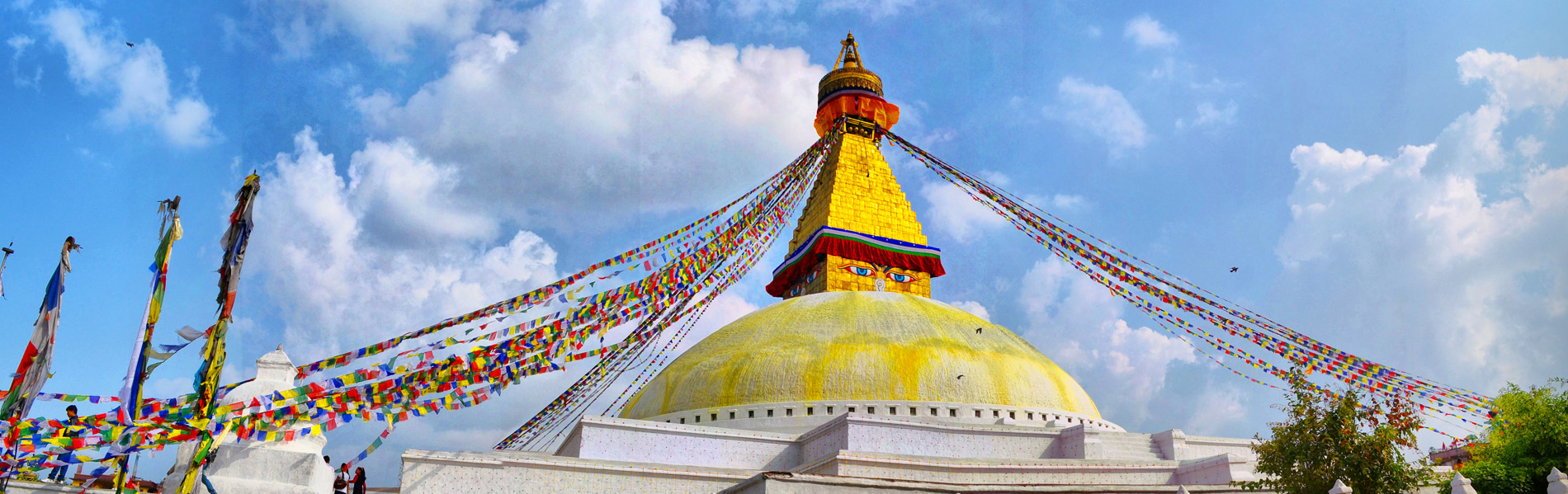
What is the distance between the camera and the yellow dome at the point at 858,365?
17234 millimetres

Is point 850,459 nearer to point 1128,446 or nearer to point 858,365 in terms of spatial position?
point 858,365

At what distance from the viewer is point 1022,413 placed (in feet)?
57.2

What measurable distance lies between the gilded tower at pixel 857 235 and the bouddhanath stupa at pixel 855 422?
0.21 ft

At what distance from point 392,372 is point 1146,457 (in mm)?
11746

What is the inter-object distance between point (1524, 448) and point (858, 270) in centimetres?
1303

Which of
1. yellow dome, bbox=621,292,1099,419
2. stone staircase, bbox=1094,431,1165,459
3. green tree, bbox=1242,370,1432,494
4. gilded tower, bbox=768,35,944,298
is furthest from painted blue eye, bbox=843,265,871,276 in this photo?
green tree, bbox=1242,370,1432,494

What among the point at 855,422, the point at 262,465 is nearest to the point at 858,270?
the point at 855,422

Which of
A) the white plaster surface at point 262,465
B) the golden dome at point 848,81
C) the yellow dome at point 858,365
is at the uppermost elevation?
the golden dome at point 848,81

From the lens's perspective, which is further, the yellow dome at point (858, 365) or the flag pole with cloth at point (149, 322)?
the yellow dome at point (858, 365)

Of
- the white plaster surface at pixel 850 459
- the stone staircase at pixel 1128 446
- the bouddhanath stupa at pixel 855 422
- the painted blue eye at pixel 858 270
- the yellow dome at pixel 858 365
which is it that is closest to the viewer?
the white plaster surface at pixel 850 459

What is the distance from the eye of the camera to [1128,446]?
15953 millimetres

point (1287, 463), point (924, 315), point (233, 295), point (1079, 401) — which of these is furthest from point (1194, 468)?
point (233, 295)

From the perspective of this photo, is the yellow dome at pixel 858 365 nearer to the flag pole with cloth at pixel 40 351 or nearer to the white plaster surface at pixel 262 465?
the white plaster surface at pixel 262 465

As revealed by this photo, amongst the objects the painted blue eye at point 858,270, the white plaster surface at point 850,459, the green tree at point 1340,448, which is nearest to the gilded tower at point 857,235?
the painted blue eye at point 858,270
